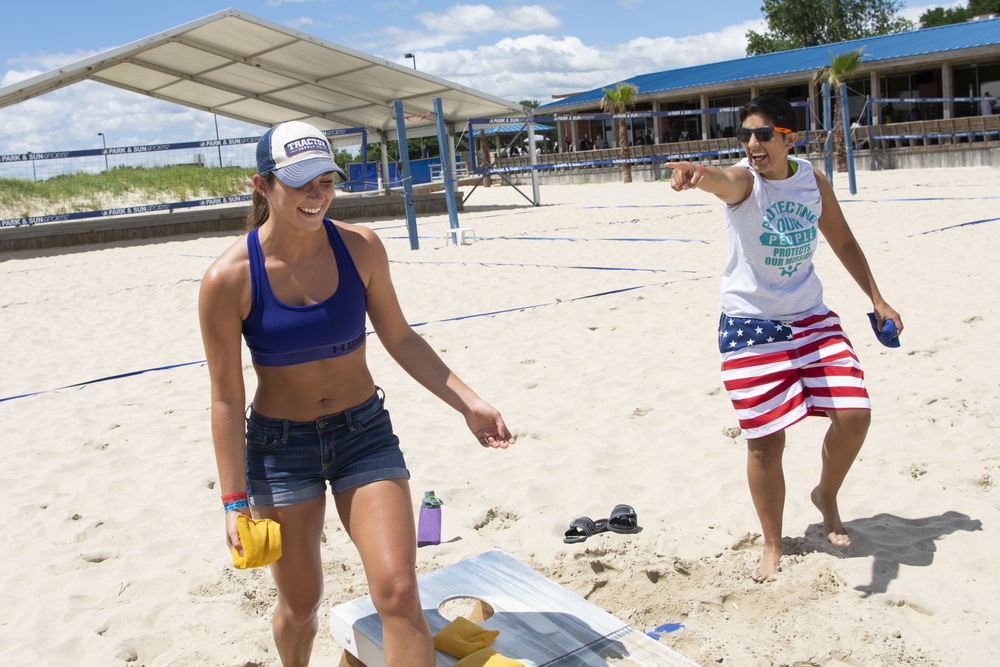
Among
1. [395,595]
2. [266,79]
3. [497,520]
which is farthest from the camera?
[266,79]

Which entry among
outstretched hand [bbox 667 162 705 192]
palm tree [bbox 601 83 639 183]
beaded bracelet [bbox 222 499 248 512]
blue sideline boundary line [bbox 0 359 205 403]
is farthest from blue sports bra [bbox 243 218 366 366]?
palm tree [bbox 601 83 639 183]

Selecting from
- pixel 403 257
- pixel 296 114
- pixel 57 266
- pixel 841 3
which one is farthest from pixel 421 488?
pixel 841 3

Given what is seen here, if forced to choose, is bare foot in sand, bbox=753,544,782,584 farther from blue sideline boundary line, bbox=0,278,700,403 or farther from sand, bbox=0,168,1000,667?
blue sideline boundary line, bbox=0,278,700,403

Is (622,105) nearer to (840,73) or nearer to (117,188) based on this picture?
(840,73)

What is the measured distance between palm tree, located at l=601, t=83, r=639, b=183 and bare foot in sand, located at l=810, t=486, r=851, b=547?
2302cm

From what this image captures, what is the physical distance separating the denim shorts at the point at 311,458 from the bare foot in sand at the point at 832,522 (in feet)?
5.12

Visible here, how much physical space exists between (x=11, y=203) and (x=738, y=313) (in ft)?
71.5

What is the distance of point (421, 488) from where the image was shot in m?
3.71

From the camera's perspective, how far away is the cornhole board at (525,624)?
2166 millimetres

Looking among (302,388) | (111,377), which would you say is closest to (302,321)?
(302,388)

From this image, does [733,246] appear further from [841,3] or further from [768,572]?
[841,3]

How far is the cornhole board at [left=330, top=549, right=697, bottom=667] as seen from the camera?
7.11ft

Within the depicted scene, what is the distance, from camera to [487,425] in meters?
2.22

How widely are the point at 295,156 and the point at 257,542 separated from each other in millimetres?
845
